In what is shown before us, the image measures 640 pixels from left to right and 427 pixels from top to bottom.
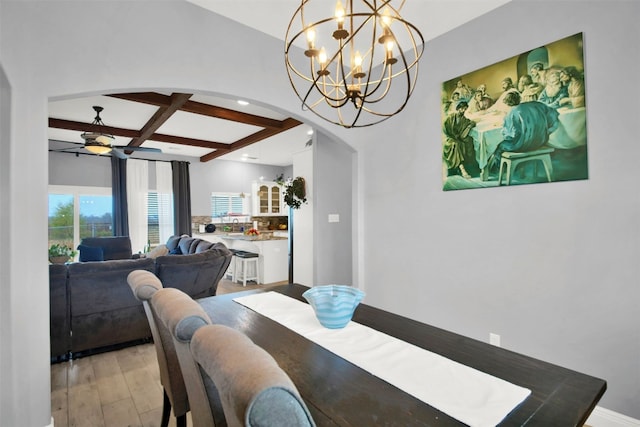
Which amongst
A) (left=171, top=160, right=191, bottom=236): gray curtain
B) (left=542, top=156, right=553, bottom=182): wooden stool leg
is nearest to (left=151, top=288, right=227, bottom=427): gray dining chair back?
(left=542, top=156, right=553, bottom=182): wooden stool leg

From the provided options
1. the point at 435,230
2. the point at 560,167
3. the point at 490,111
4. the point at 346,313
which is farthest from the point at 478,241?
the point at 346,313

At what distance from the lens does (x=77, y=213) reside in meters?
6.21

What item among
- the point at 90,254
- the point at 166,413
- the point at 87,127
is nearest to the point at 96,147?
the point at 87,127

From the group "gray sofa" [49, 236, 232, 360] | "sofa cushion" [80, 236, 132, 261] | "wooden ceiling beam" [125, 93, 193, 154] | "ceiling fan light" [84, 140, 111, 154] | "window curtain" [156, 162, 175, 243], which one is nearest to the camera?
"gray sofa" [49, 236, 232, 360]

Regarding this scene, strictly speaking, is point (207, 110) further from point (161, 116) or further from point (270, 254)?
Answer: point (270, 254)

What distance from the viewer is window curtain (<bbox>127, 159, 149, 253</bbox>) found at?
666 centimetres

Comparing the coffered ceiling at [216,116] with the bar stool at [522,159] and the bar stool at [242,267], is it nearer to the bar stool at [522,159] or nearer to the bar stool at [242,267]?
the bar stool at [522,159]

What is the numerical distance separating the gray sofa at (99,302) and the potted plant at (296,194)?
7.19 feet

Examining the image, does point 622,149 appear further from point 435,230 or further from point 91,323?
point 91,323

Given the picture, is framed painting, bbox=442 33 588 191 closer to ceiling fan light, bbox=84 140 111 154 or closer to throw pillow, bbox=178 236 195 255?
throw pillow, bbox=178 236 195 255

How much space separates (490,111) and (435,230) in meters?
1.00

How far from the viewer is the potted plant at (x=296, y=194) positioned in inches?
205

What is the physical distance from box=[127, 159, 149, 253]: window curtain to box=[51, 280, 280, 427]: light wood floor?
410 centimetres

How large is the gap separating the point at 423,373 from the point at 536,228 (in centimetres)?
160
